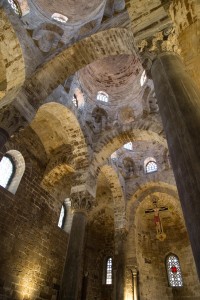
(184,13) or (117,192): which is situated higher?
(117,192)

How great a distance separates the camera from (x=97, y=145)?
9641 mm

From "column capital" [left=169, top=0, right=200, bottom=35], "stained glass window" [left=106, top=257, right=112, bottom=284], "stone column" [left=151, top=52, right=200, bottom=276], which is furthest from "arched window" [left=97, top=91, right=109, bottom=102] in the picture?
"stained glass window" [left=106, top=257, right=112, bottom=284]

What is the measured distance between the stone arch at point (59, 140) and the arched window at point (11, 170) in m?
1.30

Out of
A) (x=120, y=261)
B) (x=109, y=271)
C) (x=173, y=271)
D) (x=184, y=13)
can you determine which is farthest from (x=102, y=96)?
(x=109, y=271)

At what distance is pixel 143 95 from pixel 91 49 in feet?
11.2

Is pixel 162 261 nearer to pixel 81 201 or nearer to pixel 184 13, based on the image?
pixel 81 201

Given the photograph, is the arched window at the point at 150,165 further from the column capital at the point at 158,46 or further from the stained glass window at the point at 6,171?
the column capital at the point at 158,46

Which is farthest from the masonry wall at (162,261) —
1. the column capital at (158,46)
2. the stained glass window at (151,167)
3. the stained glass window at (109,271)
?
the column capital at (158,46)

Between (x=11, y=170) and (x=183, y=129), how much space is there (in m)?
8.26

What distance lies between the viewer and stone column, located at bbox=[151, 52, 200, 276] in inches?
89.9

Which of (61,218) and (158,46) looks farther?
(61,218)

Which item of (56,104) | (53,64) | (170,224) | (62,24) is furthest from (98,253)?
(62,24)

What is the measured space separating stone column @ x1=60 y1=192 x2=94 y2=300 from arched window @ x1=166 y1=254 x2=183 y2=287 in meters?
7.13

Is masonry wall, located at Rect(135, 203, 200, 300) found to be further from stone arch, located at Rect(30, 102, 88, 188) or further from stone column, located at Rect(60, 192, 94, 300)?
stone arch, located at Rect(30, 102, 88, 188)
